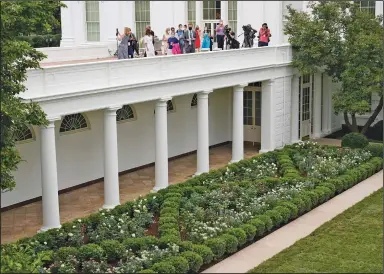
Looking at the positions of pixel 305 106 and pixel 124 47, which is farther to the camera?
pixel 305 106

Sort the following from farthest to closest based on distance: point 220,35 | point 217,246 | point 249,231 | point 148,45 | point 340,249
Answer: point 220,35 < point 148,45 < point 249,231 < point 340,249 < point 217,246

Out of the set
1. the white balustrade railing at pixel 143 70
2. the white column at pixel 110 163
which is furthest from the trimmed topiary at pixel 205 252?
the white balustrade railing at pixel 143 70

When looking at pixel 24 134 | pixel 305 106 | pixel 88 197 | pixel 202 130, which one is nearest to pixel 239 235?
pixel 88 197

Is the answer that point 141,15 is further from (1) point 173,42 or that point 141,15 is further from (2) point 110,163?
(2) point 110,163

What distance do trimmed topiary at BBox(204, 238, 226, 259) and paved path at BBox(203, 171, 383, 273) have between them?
0.22 m

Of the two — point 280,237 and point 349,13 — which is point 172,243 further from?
point 349,13

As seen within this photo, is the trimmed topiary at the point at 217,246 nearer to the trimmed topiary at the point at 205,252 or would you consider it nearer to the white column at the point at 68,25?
the trimmed topiary at the point at 205,252

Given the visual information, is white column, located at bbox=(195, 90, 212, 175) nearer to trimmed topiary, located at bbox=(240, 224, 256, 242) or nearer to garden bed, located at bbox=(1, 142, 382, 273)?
garden bed, located at bbox=(1, 142, 382, 273)

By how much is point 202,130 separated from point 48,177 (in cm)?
842

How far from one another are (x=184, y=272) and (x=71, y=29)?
25381 mm

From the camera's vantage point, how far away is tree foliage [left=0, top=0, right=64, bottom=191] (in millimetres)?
15484

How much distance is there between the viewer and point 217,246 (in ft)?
59.2

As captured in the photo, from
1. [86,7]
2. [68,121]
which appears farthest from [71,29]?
[68,121]

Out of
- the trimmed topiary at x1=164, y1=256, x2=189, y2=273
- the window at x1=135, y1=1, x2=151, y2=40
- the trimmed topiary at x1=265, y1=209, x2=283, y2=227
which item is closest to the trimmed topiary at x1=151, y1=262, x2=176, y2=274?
the trimmed topiary at x1=164, y1=256, x2=189, y2=273
